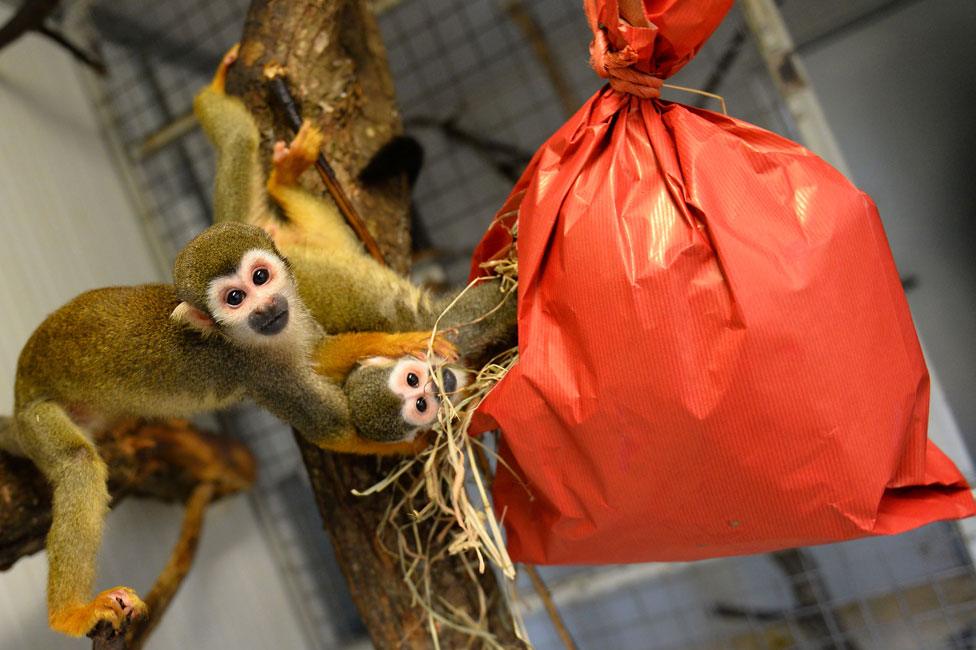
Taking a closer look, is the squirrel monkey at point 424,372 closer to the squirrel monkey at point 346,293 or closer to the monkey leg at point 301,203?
the squirrel monkey at point 346,293

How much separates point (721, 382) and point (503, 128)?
5.81ft

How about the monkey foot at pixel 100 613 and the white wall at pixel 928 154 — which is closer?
the monkey foot at pixel 100 613

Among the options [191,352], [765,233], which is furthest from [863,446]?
[191,352]

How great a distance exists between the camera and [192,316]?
1484 mm

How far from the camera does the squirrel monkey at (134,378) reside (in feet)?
4.88

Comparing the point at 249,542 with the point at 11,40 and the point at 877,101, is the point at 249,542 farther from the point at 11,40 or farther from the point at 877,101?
the point at 877,101

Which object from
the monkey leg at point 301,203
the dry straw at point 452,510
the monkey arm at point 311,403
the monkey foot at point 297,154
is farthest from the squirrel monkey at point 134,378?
the monkey foot at point 297,154

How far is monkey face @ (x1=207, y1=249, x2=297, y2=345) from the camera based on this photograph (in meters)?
1.42

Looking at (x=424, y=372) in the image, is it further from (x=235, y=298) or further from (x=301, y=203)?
(x=301, y=203)

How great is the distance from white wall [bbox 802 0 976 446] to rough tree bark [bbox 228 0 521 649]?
1.49 m

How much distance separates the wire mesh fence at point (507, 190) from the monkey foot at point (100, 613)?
1.43m

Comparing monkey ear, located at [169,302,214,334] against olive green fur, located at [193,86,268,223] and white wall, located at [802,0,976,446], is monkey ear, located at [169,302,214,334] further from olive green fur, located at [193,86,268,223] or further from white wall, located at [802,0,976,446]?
white wall, located at [802,0,976,446]

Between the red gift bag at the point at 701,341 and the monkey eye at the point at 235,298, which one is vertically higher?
the monkey eye at the point at 235,298

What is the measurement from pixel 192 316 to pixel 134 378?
0.93 ft
